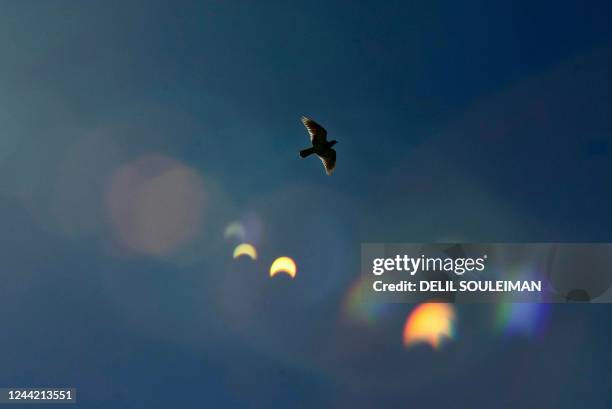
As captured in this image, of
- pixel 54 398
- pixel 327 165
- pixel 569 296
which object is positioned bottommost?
pixel 54 398

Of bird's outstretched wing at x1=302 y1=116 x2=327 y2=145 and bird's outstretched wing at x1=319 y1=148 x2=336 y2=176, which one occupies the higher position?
Result: bird's outstretched wing at x1=302 y1=116 x2=327 y2=145

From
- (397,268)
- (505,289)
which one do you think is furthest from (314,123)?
(505,289)

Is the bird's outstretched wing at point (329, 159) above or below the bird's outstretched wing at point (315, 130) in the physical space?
below

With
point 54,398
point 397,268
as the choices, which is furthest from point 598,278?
point 54,398

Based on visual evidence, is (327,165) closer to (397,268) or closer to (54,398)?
(397,268)

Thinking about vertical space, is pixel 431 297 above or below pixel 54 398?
above
